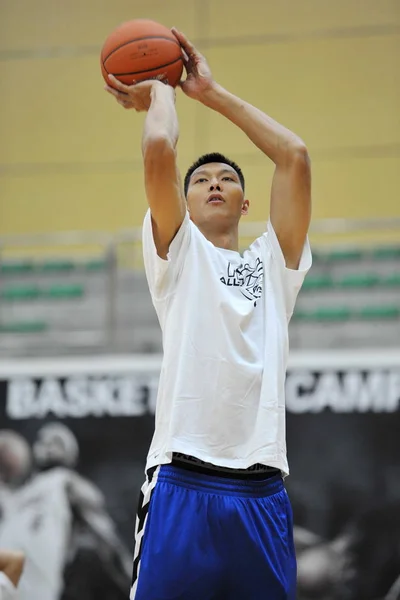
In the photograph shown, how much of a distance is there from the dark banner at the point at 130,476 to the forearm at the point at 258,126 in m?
4.37

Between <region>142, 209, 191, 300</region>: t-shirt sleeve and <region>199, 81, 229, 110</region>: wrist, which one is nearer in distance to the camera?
<region>142, 209, 191, 300</region>: t-shirt sleeve

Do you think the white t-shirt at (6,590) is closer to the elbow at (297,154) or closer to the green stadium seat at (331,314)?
the elbow at (297,154)

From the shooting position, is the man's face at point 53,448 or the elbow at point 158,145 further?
the man's face at point 53,448

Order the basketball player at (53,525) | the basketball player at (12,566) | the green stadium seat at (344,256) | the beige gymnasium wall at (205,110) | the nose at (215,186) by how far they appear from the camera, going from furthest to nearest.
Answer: the beige gymnasium wall at (205,110), the green stadium seat at (344,256), the basketball player at (53,525), the basketball player at (12,566), the nose at (215,186)

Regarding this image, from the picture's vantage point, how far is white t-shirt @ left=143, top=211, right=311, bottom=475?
2969 millimetres

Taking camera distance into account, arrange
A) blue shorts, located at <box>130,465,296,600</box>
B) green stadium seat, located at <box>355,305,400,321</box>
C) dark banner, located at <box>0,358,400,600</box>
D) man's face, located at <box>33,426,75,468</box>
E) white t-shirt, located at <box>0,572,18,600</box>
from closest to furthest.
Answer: blue shorts, located at <box>130,465,296,600</box>
white t-shirt, located at <box>0,572,18,600</box>
dark banner, located at <box>0,358,400,600</box>
man's face, located at <box>33,426,75,468</box>
green stadium seat, located at <box>355,305,400,321</box>

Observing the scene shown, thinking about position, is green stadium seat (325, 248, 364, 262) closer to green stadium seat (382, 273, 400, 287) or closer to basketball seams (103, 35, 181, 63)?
green stadium seat (382, 273, 400, 287)

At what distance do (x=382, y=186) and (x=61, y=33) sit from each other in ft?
13.8

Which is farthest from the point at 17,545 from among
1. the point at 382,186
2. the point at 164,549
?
the point at 382,186

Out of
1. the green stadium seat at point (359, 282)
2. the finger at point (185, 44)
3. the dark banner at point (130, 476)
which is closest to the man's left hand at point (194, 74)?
the finger at point (185, 44)

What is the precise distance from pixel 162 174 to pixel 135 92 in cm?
47

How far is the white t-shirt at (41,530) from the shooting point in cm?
740

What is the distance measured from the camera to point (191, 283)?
123 inches

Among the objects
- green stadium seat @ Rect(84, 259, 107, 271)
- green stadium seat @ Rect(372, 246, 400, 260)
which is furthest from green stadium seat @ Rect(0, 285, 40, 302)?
green stadium seat @ Rect(372, 246, 400, 260)
